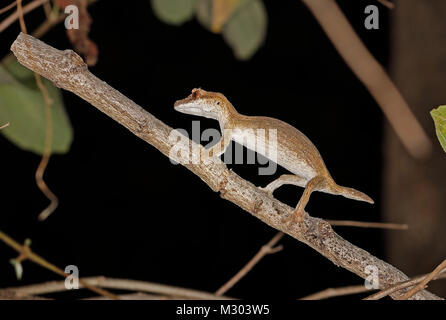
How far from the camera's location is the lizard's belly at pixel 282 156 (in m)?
0.48

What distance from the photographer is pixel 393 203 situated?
1516 mm

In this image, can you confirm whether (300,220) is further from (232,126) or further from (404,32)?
(404,32)

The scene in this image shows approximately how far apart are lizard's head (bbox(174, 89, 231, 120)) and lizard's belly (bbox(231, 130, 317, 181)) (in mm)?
66

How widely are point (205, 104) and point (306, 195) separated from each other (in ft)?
0.53

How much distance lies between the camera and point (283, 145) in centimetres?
48

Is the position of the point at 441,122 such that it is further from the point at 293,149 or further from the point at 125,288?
the point at 125,288

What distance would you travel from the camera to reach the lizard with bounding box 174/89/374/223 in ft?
1.56

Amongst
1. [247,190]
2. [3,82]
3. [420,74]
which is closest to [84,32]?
[3,82]

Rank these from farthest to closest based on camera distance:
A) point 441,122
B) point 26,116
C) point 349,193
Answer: point 26,116 < point 349,193 < point 441,122

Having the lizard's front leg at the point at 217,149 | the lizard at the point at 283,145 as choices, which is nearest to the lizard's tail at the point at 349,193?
the lizard at the point at 283,145

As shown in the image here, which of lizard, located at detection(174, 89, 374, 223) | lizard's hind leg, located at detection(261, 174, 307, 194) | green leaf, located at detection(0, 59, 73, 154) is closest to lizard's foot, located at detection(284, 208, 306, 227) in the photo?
lizard, located at detection(174, 89, 374, 223)

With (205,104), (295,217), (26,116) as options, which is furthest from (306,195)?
(26,116)

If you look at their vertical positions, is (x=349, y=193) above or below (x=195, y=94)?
below
